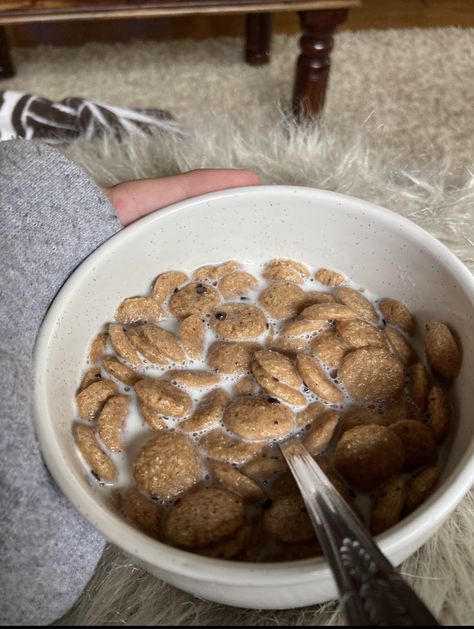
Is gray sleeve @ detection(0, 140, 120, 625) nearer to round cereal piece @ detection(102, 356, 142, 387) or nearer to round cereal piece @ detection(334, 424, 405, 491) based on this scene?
round cereal piece @ detection(102, 356, 142, 387)

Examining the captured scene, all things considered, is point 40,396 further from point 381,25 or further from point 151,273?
point 381,25

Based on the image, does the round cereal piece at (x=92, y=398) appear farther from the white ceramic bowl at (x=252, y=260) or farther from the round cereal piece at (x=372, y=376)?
the round cereal piece at (x=372, y=376)

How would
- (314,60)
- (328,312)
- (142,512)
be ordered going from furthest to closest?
(314,60)
(328,312)
(142,512)

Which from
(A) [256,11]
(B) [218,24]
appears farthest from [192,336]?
(B) [218,24]

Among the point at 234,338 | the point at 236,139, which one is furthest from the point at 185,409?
the point at 236,139

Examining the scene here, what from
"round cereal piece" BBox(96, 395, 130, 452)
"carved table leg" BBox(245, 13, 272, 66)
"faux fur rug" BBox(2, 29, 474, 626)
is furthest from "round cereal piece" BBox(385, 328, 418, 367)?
"carved table leg" BBox(245, 13, 272, 66)

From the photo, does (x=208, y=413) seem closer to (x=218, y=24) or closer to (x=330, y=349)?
(x=330, y=349)
